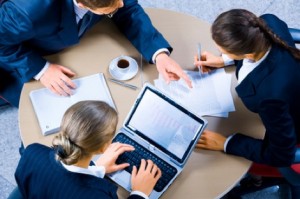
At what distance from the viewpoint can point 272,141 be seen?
49.0 inches

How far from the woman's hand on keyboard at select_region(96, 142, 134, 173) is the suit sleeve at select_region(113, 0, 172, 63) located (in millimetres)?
355

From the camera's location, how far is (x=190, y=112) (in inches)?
50.4

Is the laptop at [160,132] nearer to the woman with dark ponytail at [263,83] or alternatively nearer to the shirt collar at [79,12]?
the woman with dark ponytail at [263,83]

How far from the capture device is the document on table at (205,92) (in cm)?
138

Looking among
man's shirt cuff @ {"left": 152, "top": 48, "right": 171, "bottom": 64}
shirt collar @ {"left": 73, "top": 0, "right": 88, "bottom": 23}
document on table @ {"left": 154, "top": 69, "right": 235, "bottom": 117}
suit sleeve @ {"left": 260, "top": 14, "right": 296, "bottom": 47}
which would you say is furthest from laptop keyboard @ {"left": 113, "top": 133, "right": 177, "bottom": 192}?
suit sleeve @ {"left": 260, "top": 14, "right": 296, "bottom": 47}

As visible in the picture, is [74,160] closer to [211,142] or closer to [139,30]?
[211,142]

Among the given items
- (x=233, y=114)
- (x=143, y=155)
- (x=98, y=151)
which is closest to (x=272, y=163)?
(x=233, y=114)

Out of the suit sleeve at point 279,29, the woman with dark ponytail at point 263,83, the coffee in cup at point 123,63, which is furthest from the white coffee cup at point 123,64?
the suit sleeve at point 279,29

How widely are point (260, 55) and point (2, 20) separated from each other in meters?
0.84

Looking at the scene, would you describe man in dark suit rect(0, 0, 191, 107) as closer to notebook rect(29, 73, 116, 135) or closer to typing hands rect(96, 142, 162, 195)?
notebook rect(29, 73, 116, 135)

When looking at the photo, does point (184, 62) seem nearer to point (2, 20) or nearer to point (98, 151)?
point (98, 151)

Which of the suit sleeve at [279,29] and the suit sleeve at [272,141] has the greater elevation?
the suit sleeve at [279,29]

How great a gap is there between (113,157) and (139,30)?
492 millimetres

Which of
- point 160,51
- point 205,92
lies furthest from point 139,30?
point 205,92
